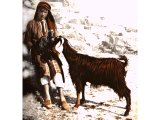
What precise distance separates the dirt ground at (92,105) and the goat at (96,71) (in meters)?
0.03

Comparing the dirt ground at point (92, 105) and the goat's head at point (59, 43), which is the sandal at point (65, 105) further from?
the goat's head at point (59, 43)

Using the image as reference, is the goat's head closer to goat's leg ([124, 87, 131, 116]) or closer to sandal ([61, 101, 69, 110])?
sandal ([61, 101, 69, 110])

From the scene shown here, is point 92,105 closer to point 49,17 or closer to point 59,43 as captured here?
point 59,43

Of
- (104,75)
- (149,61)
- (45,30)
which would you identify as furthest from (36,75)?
(149,61)

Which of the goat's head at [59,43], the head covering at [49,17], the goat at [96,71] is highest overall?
the head covering at [49,17]

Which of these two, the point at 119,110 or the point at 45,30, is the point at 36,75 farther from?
the point at 119,110

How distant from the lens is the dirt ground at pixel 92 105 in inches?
84.7

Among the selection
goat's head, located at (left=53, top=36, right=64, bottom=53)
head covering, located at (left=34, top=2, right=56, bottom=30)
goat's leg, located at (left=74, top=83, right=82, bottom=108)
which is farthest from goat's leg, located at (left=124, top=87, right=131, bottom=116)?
head covering, located at (left=34, top=2, right=56, bottom=30)

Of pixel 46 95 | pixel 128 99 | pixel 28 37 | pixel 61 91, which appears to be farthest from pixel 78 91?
pixel 28 37

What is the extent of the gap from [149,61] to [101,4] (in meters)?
0.50

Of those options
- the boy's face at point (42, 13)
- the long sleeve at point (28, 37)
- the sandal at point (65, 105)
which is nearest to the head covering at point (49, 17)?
the boy's face at point (42, 13)

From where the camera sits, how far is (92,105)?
2.30m

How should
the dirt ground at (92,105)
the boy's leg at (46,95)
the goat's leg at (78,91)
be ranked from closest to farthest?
the dirt ground at (92,105) → the goat's leg at (78,91) → the boy's leg at (46,95)

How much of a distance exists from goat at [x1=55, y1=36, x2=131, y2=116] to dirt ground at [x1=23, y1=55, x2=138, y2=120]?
3 cm
